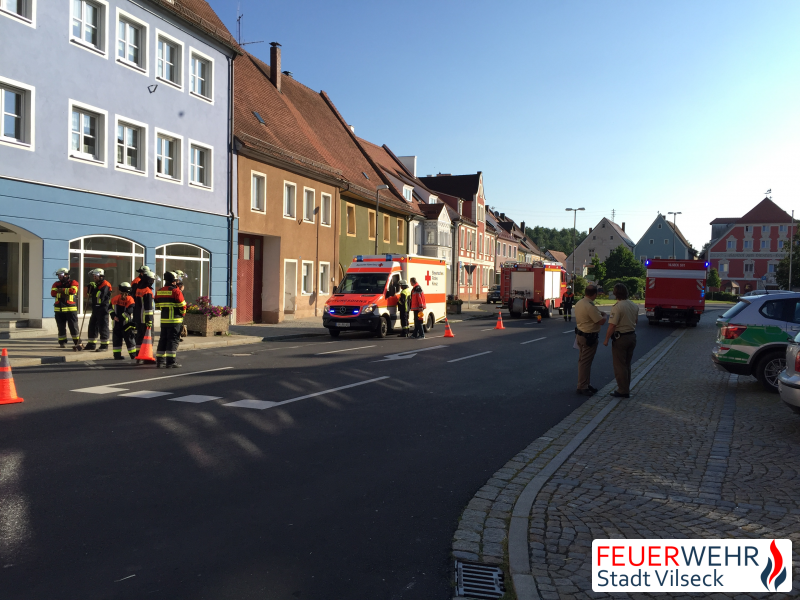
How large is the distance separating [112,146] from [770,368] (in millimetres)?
17492

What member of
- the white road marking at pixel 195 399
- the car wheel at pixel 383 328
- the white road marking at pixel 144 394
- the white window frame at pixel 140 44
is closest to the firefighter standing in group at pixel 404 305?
the car wheel at pixel 383 328

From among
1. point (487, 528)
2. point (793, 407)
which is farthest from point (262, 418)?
point (793, 407)

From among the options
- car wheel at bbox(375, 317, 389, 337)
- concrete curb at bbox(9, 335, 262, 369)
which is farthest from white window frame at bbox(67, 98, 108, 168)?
car wheel at bbox(375, 317, 389, 337)

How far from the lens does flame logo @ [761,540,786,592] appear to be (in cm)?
389

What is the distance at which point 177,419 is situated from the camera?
8.30 meters

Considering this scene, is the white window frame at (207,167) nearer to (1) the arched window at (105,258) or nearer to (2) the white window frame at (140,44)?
(2) the white window frame at (140,44)

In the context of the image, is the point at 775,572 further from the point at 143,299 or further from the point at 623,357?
the point at 143,299

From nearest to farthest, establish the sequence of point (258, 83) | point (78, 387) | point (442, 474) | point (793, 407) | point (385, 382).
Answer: point (442, 474) → point (793, 407) → point (78, 387) → point (385, 382) → point (258, 83)

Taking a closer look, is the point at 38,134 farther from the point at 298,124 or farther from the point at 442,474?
the point at 298,124

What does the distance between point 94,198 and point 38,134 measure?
234 cm

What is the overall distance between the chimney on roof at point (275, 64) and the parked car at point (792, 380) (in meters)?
30.9

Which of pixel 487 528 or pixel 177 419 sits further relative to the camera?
pixel 177 419

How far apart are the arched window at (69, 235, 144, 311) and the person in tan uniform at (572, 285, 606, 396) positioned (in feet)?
45.6

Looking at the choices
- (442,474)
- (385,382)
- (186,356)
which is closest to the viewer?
(442,474)
